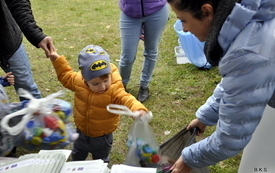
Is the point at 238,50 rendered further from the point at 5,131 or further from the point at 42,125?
the point at 5,131

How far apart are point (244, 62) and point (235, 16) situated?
0.54 feet

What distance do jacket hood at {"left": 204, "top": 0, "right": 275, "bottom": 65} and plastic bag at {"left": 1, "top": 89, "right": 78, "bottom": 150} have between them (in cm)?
Result: 72

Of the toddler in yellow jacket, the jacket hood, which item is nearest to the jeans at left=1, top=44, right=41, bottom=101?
the toddler in yellow jacket

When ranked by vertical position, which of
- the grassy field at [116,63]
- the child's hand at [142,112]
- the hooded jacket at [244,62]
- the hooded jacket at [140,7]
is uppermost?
the hooded jacket at [244,62]

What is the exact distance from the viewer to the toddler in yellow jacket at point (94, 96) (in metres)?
1.99

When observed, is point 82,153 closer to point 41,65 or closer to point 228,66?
point 228,66

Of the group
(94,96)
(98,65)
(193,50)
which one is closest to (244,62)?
(98,65)

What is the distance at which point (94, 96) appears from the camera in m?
2.09

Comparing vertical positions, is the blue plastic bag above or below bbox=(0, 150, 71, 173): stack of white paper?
below

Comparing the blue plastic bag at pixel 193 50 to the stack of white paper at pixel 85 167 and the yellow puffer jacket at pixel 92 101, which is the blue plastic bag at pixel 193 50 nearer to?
the yellow puffer jacket at pixel 92 101

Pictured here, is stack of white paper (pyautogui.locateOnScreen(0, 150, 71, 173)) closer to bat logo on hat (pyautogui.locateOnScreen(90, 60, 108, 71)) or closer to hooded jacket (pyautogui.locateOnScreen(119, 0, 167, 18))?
bat logo on hat (pyautogui.locateOnScreen(90, 60, 108, 71))

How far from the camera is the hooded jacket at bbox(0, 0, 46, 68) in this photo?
2.23m

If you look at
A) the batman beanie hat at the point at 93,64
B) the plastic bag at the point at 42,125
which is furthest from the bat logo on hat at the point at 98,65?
the plastic bag at the point at 42,125

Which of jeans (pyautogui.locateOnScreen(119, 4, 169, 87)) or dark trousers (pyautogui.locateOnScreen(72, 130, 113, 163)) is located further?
jeans (pyautogui.locateOnScreen(119, 4, 169, 87))
